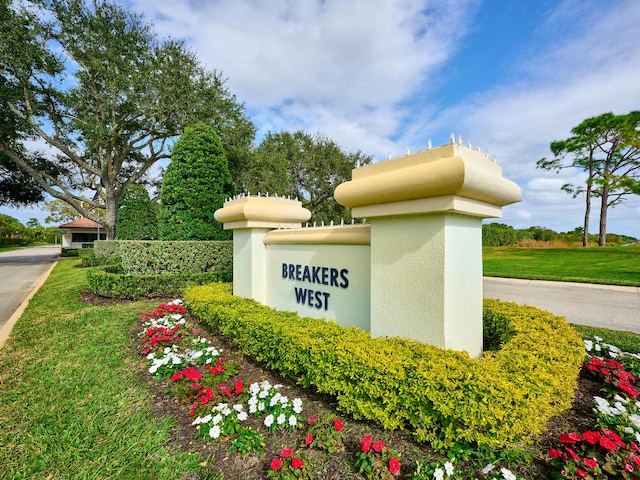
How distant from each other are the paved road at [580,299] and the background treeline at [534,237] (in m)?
26.5

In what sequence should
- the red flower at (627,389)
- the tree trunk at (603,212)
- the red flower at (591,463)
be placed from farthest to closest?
the tree trunk at (603,212), the red flower at (627,389), the red flower at (591,463)

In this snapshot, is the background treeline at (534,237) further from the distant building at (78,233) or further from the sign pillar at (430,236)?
the distant building at (78,233)

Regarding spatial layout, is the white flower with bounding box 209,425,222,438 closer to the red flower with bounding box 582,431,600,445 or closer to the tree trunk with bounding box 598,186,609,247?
the red flower with bounding box 582,431,600,445

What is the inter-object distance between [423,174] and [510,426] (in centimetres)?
205

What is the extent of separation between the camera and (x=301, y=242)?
15.8 feet

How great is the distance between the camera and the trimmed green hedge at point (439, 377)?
2.23 m

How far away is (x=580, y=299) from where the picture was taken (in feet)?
→ 30.0

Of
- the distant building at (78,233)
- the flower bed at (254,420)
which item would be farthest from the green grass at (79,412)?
the distant building at (78,233)

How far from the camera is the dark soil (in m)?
2.29

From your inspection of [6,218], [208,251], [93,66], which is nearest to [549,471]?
[208,251]

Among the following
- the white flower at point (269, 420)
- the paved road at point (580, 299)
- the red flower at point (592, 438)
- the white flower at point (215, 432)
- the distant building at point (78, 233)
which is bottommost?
the paved road at point (580, 299)

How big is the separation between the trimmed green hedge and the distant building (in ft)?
139

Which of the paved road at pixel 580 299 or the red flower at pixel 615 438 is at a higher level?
the red flower at pixel 615 438

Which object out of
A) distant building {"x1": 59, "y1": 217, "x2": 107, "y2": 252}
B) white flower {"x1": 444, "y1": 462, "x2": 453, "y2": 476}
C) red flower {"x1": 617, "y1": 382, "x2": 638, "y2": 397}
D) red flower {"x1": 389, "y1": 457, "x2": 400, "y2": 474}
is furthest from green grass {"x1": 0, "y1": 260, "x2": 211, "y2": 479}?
distant building {"x1": 59, "y1": 217, "x2": 107, "y2": 252}
